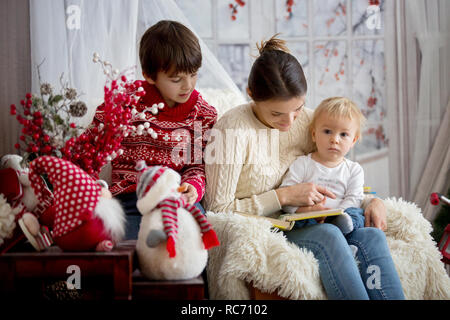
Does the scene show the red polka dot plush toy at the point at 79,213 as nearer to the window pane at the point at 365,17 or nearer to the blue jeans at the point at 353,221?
the blue jeans at the point at 353,221

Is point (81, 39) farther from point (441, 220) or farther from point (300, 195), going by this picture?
point (441, 220)

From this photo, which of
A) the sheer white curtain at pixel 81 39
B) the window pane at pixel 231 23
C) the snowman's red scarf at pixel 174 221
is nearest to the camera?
the snowman's red scarf at pixel 174 221

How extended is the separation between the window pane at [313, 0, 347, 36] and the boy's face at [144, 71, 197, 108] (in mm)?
1364

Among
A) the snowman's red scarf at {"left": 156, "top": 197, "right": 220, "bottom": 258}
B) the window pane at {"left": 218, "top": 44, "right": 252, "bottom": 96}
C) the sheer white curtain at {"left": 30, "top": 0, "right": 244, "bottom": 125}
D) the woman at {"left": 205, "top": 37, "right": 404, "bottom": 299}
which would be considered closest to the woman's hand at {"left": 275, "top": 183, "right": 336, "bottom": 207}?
the woman at {"left": 205, "top": 37, "right": 404, "bottom": 299}

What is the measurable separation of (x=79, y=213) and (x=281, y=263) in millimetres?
594

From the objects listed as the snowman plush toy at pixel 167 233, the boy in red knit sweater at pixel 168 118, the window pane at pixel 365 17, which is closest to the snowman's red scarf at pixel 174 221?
the snowman plush toy at pixel 167 233

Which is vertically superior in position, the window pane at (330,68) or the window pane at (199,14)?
the window pane at (199,14)

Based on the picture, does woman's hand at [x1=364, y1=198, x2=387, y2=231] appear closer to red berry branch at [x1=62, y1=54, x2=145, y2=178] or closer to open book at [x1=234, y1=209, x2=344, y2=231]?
open book at [x1=234, y1=209, x2=344, y2=231]

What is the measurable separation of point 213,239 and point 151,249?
17cm

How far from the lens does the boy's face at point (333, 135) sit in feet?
5.51

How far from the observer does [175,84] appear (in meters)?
1.59

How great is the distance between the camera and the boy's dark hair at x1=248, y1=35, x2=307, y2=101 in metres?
1.57

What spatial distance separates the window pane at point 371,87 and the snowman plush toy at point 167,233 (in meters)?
1.82
